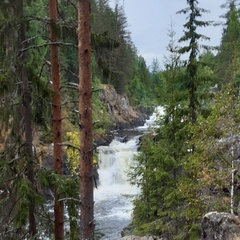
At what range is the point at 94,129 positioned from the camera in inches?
452

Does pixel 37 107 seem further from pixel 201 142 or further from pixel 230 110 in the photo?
pixel 230 110

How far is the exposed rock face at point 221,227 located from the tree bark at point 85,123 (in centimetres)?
292

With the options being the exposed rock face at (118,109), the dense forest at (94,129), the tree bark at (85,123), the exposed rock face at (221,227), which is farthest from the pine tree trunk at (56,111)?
the exposed rock face at (118,109)

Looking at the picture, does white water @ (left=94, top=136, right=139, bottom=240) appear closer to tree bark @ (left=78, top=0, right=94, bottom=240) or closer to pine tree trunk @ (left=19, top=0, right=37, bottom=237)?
pine tree trunk @ (left=19, top=0, right=37, bottom=237)

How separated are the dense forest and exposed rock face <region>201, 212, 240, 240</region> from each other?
85.7 inches

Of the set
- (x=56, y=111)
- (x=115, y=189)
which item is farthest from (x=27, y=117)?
(x=115, y=189)

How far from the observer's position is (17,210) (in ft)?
20.5

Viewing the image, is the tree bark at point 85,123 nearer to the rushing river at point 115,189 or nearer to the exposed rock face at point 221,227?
the exposed rock face at point 221,227

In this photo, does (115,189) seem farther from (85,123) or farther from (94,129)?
(85,123)

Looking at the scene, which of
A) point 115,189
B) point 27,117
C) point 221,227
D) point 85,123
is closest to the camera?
point 85,123

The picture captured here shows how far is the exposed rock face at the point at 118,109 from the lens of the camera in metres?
44.1

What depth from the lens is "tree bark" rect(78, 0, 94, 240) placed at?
5.36 meters

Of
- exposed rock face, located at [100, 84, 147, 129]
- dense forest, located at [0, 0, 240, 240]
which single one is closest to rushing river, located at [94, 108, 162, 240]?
dense forest, located at [0, 0, 240, 240]

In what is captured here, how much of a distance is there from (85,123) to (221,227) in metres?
3.71
